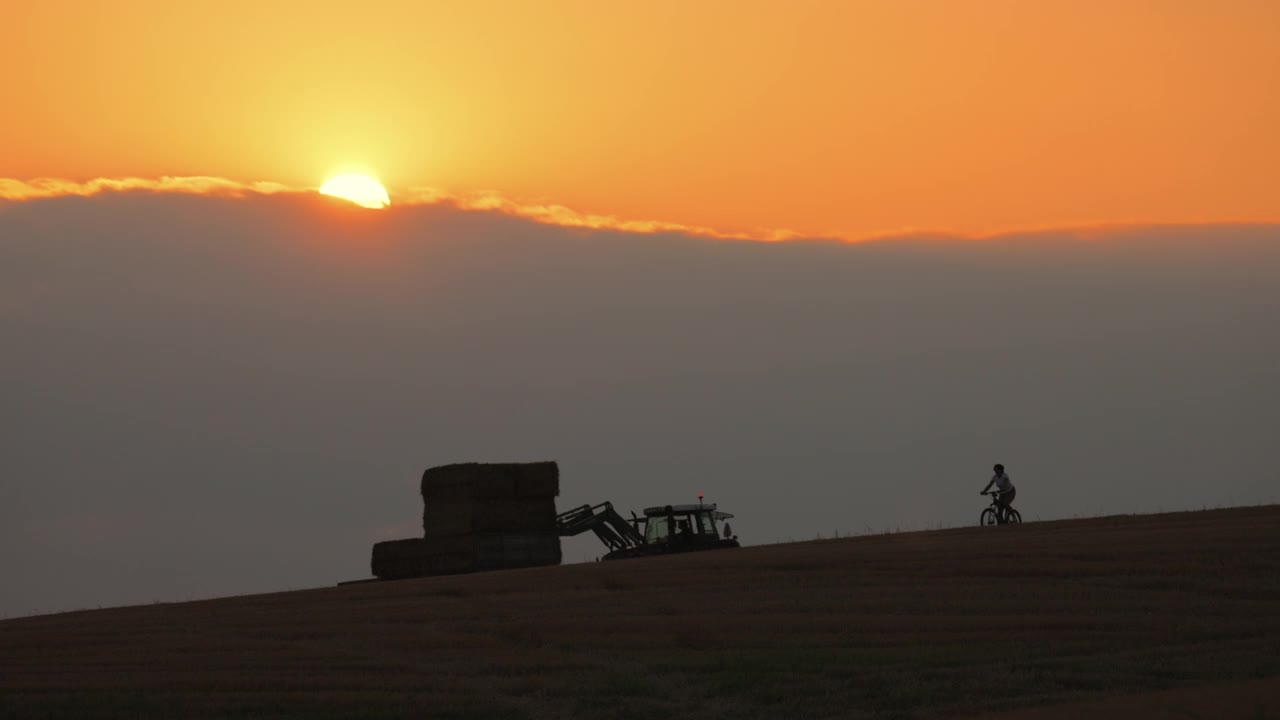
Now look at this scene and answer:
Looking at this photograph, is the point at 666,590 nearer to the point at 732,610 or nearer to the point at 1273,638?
the point at 732,610

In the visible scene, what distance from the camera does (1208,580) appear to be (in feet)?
66.3

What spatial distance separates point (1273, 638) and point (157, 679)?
11.6m

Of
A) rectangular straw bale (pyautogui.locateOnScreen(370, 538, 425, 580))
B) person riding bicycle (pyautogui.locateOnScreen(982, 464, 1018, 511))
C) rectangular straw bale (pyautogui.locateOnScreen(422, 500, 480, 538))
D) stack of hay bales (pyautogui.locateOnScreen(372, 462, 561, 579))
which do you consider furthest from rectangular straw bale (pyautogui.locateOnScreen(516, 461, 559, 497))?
person riding bicycle (pyautogui.locateOnScreen(982, 464, 1018, 511))

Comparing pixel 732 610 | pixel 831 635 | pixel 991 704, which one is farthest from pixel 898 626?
pixel 991 704

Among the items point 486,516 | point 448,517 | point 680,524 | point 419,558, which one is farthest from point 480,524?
point 680,524

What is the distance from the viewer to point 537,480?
39531 mm

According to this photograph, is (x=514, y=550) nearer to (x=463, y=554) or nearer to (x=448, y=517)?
Answer: (x=463, y=554)

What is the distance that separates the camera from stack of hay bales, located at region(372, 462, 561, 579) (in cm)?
3822

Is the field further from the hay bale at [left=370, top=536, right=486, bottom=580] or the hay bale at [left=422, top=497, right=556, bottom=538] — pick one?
the hay bale at [left=422, top=497, right=556, bottom=538]

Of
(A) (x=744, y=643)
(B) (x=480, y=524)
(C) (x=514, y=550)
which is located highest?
(B) (x=480, y=524)

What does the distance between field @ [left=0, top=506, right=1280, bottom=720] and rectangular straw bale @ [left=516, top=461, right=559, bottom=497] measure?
44.9 feet

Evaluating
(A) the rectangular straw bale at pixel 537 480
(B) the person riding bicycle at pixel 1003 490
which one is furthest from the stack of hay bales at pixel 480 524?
(B) the person riding bicycle at pixel 1003 490

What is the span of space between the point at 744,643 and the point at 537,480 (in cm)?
2184

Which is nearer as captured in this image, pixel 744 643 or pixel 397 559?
pixel 744 643
